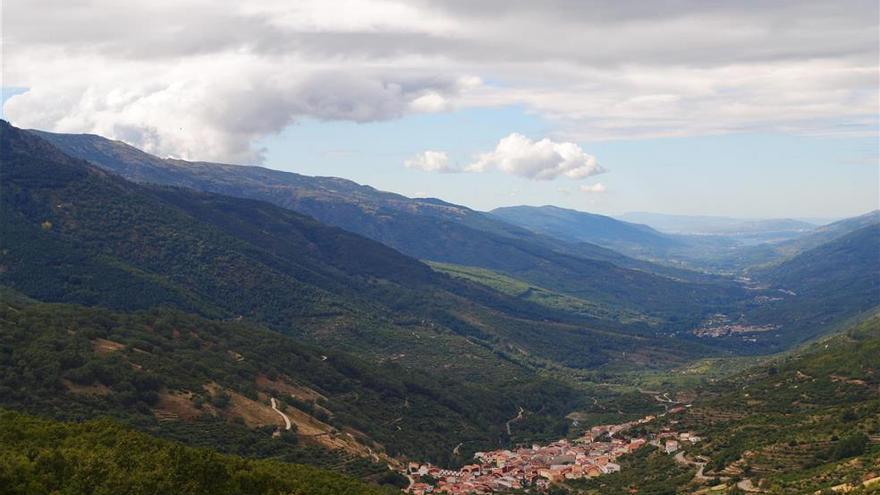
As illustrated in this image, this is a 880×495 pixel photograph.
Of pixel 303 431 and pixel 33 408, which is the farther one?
pixel 303 431

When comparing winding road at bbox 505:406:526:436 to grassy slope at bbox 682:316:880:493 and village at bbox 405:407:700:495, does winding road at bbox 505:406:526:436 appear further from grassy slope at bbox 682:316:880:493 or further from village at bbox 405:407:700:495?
grassy slope at bbox 682:316:880:493

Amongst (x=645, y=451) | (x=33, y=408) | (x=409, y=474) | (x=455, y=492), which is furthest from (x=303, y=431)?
(x=645, y=451)

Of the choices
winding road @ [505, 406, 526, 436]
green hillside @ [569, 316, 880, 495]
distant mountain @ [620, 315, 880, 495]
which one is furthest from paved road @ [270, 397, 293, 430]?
winding road @ [505, 406, 526, 436]

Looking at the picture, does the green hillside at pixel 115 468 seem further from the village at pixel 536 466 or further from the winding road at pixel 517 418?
the winding road at pixel 517 418

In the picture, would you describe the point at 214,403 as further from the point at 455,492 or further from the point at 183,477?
the point at 183,477

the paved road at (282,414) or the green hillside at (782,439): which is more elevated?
the green hillside at (782,439)

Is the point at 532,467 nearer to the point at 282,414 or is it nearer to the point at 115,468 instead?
the point at 282,414

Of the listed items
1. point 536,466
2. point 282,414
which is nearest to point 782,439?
point 536,466

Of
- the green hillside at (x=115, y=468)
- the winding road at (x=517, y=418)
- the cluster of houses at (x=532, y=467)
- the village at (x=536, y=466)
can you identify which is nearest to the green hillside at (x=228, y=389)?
the winding road at (x=517, y=418)
